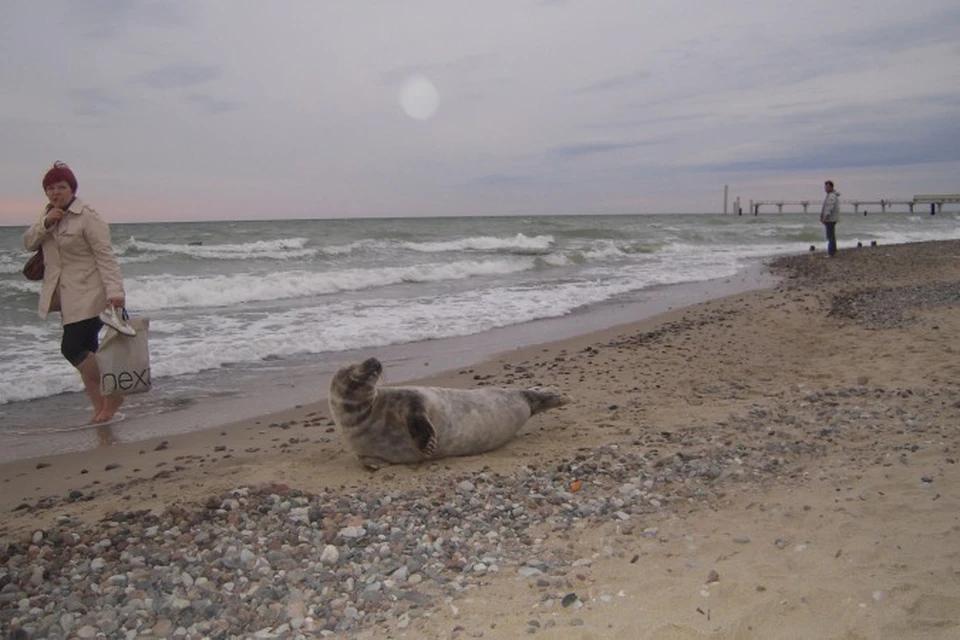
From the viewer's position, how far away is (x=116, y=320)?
5605mm

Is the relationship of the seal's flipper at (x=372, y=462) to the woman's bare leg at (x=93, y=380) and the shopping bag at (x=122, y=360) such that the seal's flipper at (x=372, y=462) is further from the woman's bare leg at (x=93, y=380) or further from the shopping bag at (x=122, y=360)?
the woman's bare leg at (x=93, y=380)

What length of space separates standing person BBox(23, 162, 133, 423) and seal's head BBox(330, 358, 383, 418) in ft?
6.09

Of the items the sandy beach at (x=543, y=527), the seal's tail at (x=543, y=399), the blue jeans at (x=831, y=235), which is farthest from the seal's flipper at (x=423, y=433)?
the blue jeans at (x=831, y=235)

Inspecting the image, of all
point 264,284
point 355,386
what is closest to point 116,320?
point 355,386

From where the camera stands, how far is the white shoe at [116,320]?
5.57 meters

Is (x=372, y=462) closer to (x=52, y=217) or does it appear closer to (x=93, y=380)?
(x=93, y=380)

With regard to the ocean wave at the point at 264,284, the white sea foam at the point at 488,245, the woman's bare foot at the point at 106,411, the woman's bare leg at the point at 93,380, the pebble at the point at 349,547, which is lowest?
the pebble at the point at 349,547

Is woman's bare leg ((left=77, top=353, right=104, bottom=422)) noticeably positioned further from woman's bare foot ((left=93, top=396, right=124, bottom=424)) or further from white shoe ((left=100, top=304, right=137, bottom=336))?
white shoe ((left=100, top=304, right=137, bottom=336))

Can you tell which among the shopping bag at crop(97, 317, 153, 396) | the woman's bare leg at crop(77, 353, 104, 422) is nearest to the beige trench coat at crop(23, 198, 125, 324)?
the shopping bag at crop(97, 317, 153, 396)

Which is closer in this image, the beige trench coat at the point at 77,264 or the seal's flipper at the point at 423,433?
the seal's flipper at the point at 423,433

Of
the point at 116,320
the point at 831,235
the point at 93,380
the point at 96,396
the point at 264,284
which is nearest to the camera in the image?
the point at 116,320

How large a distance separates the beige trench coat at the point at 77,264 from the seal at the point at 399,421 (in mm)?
2194

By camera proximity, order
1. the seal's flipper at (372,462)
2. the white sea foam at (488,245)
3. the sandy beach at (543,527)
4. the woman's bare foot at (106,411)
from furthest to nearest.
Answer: the white sea foam at (488,245), the woman's bare foot at (106,411), the seal's flipper at (372,462), the sandy beach at (543,527)

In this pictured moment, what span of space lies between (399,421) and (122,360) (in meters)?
2.38
